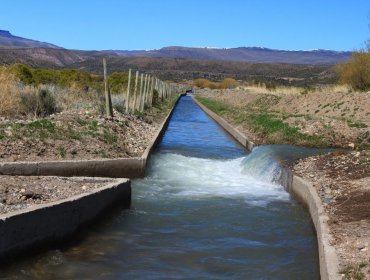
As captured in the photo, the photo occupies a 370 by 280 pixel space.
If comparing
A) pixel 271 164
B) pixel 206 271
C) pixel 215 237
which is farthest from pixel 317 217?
pixel 271 164

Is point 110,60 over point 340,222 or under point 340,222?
over

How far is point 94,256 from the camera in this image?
294 inches

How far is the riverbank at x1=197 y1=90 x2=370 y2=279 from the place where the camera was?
6.94m

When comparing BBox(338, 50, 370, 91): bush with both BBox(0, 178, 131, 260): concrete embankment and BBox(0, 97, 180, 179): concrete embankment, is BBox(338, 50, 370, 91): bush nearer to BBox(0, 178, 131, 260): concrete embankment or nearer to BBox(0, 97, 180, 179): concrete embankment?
BBox(0, 97, 180, 179): concrete embankment

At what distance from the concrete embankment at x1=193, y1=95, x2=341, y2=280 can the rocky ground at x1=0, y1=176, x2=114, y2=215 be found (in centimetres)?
364

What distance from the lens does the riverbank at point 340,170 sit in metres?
6.94

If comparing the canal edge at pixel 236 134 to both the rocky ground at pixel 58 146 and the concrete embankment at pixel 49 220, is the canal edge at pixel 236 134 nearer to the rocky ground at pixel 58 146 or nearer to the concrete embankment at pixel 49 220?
the rocky ground at pixel 58 146

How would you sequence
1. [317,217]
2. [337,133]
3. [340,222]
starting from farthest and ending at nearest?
[337,133] < [317,217] < [340,222]

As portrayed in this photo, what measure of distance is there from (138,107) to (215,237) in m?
17.8

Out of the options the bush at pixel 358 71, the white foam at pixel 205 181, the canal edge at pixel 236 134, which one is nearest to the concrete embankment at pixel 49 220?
the white foam at pixel 205 181

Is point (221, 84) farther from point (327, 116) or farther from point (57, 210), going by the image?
point (57, 210)

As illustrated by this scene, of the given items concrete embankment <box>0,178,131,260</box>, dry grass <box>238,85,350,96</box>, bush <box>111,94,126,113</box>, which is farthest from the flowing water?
dry grass <box>238,85,350,96</box>

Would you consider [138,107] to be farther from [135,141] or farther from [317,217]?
[317,217]

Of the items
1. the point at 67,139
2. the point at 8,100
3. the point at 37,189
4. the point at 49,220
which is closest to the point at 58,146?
the point at 67,139
